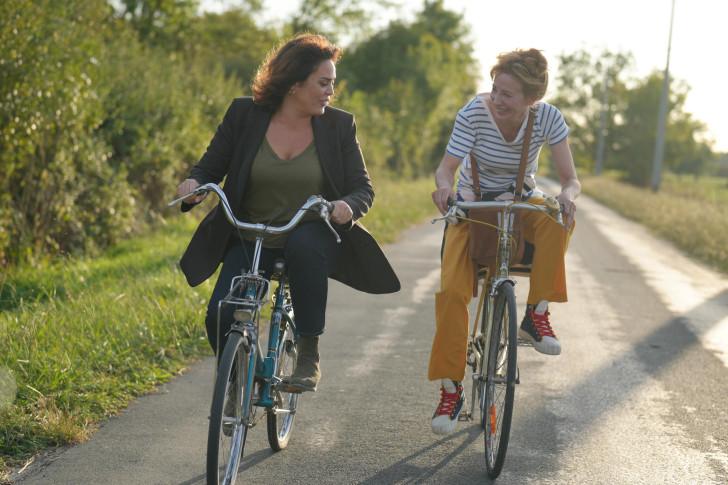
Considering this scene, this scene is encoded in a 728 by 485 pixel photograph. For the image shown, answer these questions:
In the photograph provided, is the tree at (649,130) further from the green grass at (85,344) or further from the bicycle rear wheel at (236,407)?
the bicycle rear wheel at (236,407)

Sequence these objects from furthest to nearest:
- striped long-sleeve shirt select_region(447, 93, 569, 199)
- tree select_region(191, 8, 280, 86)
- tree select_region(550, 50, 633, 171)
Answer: tree select_region(550, 50, 633, 171), tree select_region(191, 8, 280, 86), striped long-sleeve shirt select_region(447, 93, 569, 199)

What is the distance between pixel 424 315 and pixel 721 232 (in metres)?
12.0

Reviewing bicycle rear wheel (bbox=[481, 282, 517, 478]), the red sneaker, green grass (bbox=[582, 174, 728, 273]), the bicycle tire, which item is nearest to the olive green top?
the bicycle tire

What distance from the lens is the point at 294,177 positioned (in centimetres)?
432

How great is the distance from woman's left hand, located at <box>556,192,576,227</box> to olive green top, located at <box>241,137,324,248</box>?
115 centimetres

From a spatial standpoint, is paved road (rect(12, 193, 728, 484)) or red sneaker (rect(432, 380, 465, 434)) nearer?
paved road (rect(12, 193, 728, 484))

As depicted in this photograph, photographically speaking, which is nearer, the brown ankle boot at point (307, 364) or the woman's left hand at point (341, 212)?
the woman's left hand at point (341, 212)

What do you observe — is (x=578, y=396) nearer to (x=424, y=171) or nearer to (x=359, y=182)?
(x=359, y=182)

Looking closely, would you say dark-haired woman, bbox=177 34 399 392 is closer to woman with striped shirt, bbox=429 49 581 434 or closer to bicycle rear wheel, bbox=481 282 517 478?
woman with striped shirt, bbox=429 49 581 434

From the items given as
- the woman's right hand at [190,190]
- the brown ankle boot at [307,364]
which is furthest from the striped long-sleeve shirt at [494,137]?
the woman's right hand at [190,190]

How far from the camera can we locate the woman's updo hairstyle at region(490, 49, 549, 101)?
4641mm

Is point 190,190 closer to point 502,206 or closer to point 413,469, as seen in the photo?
point 502,206

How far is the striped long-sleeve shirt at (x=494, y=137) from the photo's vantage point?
4801 millimetres

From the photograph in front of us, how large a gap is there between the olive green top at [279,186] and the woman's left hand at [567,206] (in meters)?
1.15
